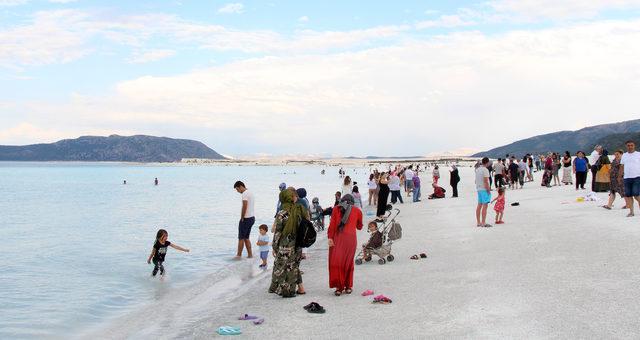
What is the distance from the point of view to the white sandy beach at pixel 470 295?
703 centimetres

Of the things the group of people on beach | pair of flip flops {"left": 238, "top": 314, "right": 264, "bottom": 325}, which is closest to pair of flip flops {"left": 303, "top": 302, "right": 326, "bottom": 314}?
pair of flip flops {"left": 238, "top": 314, "right": 264, "bottom": 325}

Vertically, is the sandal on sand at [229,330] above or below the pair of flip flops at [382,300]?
below

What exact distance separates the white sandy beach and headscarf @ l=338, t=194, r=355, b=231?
1.18 metres

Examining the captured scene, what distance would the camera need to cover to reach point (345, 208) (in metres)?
9.20

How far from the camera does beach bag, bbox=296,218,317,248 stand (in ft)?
29.9

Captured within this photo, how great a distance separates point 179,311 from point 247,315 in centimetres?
234

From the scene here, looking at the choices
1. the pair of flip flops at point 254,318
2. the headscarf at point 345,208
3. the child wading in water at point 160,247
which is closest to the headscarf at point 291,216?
the headscarf at point 345,208

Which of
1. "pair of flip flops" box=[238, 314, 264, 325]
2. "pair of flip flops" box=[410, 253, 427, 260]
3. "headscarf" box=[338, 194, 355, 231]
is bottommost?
"pair of flip flops" box=[238, 314, 264, 325]

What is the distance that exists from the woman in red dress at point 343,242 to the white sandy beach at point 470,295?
283 millimetres

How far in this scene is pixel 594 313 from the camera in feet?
23.1

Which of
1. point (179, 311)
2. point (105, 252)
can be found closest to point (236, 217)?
point (105, 252)

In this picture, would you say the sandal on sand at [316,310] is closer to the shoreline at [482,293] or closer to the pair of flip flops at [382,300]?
the shoreline at [482,293]

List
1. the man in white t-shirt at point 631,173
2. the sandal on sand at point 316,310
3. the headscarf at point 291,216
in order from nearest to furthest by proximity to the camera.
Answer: the sandal on sand at point 316,310, the headscarf at point 291,216, the man in white t-shirt at point 631,173

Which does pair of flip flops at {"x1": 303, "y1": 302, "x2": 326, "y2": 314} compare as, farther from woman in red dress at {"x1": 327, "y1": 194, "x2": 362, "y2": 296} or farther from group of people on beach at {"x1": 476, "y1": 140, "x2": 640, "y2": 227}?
group of people on beach at {"x1": 476, "y1": 140, "x2": 640, "y2": 227}
